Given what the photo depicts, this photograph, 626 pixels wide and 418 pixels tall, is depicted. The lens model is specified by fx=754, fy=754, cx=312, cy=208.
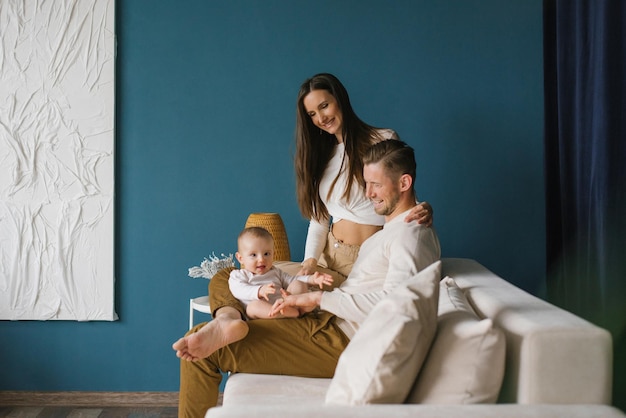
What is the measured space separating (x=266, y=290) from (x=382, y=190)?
524 millimetres

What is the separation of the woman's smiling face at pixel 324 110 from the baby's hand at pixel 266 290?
81 centimetres

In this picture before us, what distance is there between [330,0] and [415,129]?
2.51 feet

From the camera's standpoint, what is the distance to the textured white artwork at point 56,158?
12.3ft

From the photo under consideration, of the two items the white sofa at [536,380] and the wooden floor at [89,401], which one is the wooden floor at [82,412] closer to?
the wooden floor at [89,401]

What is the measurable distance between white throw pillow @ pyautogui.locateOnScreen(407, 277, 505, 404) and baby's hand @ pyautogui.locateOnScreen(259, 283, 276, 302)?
92 cm

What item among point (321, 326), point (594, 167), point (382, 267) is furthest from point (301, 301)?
point (594, 167)

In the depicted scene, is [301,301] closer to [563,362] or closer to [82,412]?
[563,362]

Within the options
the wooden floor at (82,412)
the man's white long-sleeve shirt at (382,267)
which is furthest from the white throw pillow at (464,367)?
the wooden floor at (82,412)

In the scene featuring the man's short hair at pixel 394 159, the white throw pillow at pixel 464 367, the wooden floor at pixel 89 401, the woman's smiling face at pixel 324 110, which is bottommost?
the wooden floor at pixel 89 401

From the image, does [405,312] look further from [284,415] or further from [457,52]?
[457,52]

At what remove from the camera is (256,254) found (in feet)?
9.18

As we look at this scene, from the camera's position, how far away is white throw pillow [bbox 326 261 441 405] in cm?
162

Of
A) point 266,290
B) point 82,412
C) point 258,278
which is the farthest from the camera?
point 82,412

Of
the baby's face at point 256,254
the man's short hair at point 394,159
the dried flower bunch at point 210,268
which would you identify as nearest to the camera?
the man's short hair at point 394,159
